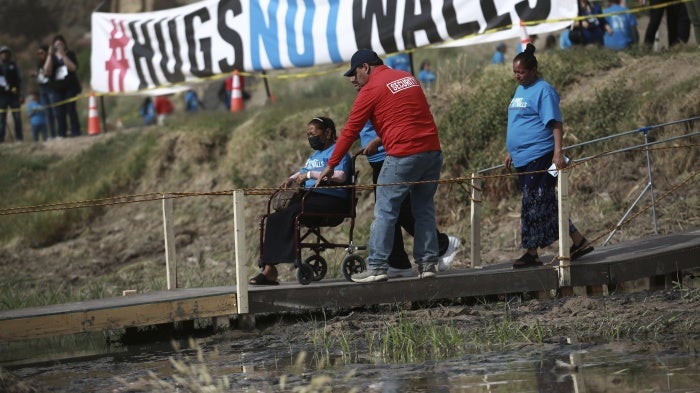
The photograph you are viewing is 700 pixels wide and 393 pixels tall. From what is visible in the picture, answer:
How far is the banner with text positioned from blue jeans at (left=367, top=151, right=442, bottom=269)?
6.25 meters

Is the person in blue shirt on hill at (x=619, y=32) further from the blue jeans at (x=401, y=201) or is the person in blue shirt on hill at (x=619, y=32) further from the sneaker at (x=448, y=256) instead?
the blue jeans at (x=401, y=201)

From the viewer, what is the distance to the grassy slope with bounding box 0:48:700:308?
15.5m

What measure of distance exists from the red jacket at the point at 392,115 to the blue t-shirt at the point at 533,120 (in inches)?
33.5

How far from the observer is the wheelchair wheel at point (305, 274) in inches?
450

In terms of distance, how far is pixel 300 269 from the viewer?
1138 centimetres

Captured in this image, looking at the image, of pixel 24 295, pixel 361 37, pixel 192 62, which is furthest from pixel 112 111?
pixel 24 295

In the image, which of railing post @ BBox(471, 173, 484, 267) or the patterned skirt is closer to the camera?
the patterned skirt

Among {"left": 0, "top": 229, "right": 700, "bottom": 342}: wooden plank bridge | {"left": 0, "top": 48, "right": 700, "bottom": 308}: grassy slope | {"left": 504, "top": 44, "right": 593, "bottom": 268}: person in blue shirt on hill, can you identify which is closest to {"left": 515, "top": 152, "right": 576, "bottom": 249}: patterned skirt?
→ {"left": 504, "top": 44, "right": 593, "bottom": 268}: person in blue shirt on hill

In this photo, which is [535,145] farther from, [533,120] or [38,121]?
[38,121]

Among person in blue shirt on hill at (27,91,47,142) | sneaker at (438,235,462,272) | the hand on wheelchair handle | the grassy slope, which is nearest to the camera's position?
the hand on wheelchair handle

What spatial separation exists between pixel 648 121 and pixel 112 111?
22443 millimetres

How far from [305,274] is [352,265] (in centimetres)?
42

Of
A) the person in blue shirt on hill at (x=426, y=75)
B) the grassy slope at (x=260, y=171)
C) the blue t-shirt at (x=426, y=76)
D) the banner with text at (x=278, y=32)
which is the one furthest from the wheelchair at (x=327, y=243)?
the blue t-shirt at (x=426, y=76)

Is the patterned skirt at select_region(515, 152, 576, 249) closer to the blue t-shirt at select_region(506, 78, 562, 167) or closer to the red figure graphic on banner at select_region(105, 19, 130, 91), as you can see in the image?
the blue t-shirt at select_region(506, 78, 562, 167)
